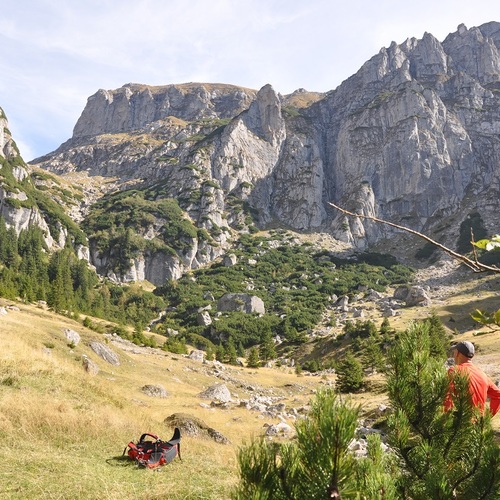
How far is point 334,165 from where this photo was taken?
154m

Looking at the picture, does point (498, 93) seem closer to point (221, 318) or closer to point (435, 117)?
point (435, 117)

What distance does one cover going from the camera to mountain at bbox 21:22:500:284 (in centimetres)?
11756

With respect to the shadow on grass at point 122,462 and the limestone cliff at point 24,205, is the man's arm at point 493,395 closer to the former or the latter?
the shadow on grass at point 122,462

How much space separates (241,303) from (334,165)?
9217cm

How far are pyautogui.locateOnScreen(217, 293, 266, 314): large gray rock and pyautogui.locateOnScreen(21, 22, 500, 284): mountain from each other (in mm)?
26168

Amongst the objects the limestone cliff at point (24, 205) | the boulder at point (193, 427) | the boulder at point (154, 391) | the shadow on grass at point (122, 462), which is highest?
the limestone cliff at point (24, 205)

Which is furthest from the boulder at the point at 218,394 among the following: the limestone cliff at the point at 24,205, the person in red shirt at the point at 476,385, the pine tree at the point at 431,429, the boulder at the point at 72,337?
the limestone cliff at the point at 24,205

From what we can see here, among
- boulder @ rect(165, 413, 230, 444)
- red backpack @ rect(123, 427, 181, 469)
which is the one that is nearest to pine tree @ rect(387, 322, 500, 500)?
red backpack @ rect(123, 427, 181, 469)

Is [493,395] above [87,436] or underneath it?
above

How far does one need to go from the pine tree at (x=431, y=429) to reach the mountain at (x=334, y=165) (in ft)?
340

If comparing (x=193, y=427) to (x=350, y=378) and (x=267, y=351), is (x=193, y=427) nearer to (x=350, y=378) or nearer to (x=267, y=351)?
(x=350, y=378)

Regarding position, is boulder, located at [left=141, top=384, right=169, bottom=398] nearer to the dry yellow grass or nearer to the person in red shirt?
the dry yellow grass

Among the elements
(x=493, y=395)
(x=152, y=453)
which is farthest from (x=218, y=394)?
(x=493, y=395)

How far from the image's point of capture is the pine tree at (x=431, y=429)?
254 cm
